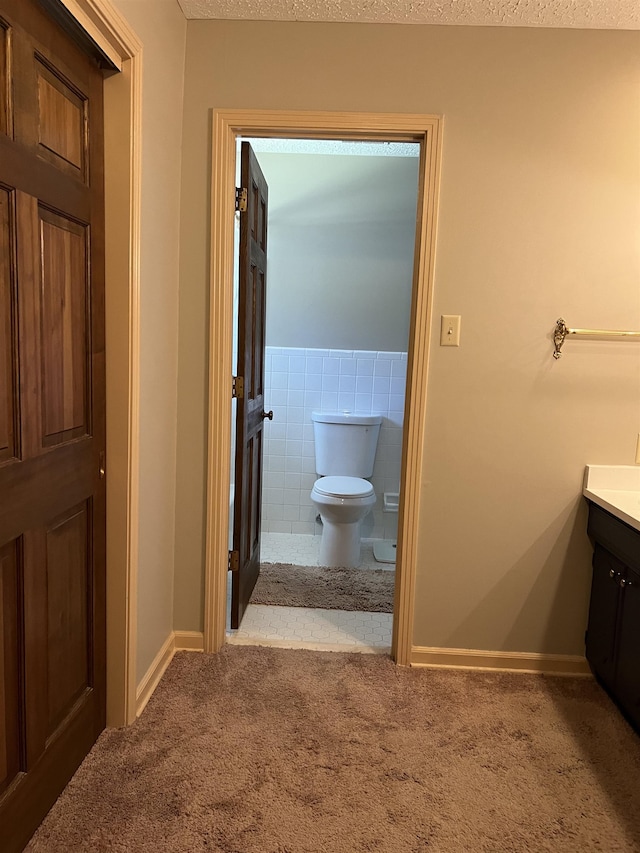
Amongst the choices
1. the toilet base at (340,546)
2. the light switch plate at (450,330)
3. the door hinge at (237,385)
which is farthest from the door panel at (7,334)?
the toilet base at (340,546)

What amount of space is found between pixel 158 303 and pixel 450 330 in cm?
105

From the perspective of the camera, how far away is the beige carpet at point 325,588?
285 cm

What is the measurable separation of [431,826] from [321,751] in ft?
1.28

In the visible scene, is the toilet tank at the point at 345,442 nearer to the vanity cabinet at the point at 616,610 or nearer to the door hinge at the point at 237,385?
the door hinge at the point at 237,385

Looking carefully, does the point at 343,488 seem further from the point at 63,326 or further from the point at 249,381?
the point at 63,326

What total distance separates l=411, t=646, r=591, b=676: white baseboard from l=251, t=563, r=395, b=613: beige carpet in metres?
0.52

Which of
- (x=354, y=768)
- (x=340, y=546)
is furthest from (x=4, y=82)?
(x=340, y=546)

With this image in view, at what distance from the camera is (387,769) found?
5.57 feet

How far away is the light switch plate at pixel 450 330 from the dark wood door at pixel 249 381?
80 cm

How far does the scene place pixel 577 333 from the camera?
2.12 m

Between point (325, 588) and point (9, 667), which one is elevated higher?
point (9, 667)

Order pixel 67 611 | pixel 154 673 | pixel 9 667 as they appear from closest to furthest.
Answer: pixel 9 667, pixel 67 611, pixel 154 673

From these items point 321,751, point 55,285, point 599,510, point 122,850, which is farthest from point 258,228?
point 122,850

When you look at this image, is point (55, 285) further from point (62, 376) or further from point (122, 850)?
point (122, 850)
